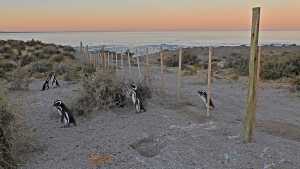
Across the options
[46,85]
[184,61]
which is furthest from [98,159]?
[184,61]

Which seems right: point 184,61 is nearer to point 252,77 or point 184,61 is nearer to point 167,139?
point 167,139

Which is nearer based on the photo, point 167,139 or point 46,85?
point 167,139

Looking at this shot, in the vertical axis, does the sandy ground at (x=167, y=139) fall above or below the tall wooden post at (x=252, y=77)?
below

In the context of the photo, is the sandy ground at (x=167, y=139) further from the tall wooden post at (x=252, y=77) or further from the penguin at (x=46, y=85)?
the penguin at (x=46, y=85)


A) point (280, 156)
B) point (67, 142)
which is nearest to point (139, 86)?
point (67, 142)

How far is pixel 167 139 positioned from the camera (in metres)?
8.76

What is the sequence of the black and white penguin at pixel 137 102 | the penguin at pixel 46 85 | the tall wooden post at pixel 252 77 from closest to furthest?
the tall wooden post at pixel 252 77 < the black and white penguin at pixel 137 102 < the penguin at pixel 46 85

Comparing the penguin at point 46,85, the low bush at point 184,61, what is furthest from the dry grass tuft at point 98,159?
the low bush at point 184,61

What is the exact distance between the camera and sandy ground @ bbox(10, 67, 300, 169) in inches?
301

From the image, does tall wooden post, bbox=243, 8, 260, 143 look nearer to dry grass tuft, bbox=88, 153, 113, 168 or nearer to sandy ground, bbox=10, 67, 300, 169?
sandy ground, bbox=10, 67, 300, 169

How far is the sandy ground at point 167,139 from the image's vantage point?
766cm

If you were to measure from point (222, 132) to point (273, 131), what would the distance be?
5.25 ft

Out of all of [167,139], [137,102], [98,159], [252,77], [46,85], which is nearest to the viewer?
[98,159]

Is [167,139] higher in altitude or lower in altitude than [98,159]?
higher
